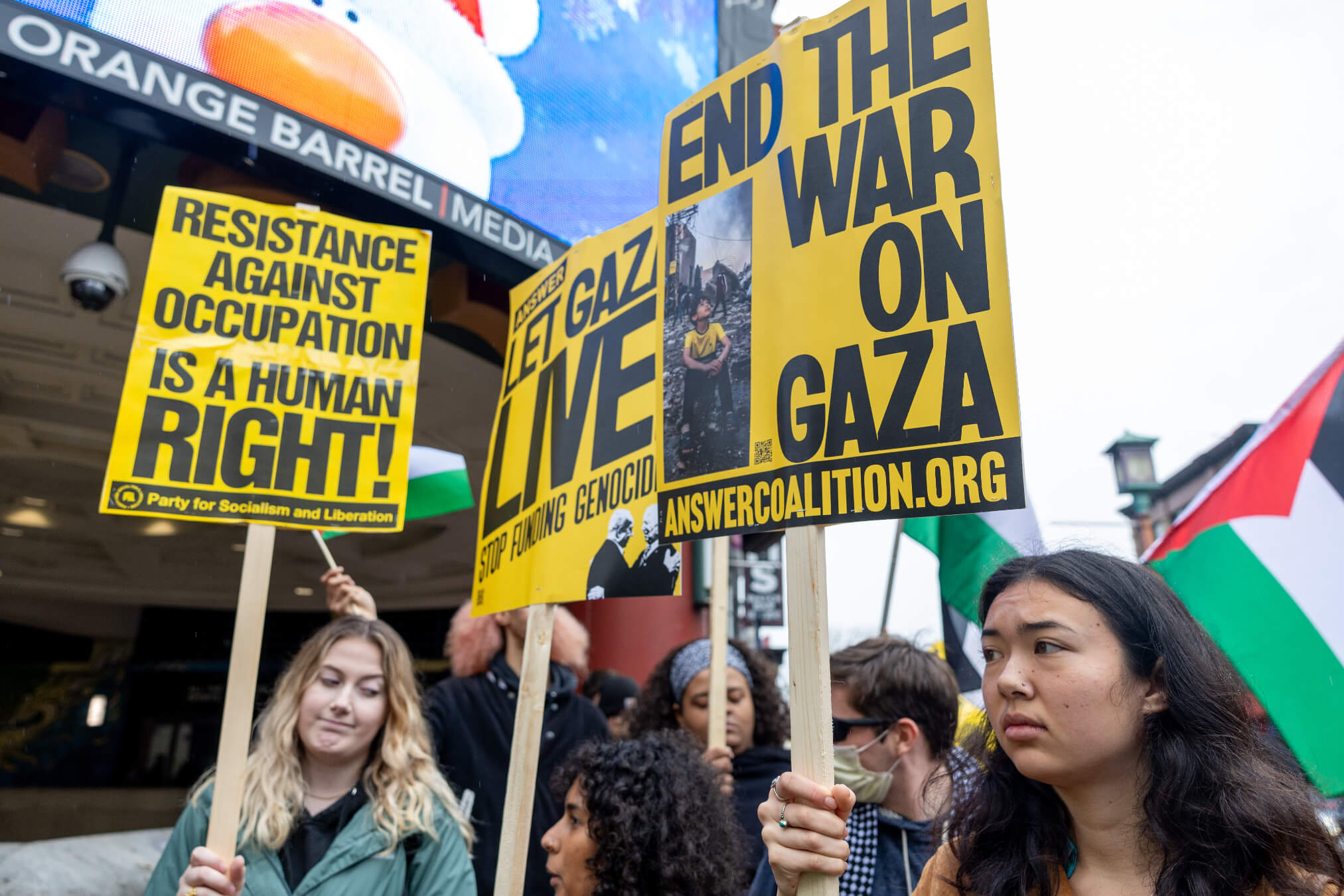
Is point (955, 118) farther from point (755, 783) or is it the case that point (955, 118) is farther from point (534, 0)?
point (534, 0)

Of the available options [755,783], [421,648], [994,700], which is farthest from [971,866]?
[421,648]

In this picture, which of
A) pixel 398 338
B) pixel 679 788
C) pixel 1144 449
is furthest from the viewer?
pixel 1144 449

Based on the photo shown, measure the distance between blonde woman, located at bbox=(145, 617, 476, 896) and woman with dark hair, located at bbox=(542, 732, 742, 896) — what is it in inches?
18.9

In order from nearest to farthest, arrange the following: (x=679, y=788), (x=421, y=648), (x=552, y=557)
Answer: (x=679, y=788), (x=552, y=557), (x=421, y=648)

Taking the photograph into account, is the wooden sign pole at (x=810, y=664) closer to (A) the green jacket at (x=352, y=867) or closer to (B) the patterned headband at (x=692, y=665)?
(A) the green jacket at (x=352, y=867)

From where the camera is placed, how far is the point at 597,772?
215 centimetres

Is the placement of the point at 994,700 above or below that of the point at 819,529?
below

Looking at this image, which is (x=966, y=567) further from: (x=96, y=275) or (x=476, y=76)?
(x=96, y=275)

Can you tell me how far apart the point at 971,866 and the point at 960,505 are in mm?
671

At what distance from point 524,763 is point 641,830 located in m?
0.32

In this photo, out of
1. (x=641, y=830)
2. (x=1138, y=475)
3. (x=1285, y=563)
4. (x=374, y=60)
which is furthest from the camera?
(x=1138, y=475)

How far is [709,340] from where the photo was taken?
1.78m

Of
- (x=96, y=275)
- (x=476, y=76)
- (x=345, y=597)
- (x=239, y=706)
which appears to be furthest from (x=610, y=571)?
(x=476, y=76)

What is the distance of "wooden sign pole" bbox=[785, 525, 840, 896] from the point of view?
1.38 metres
